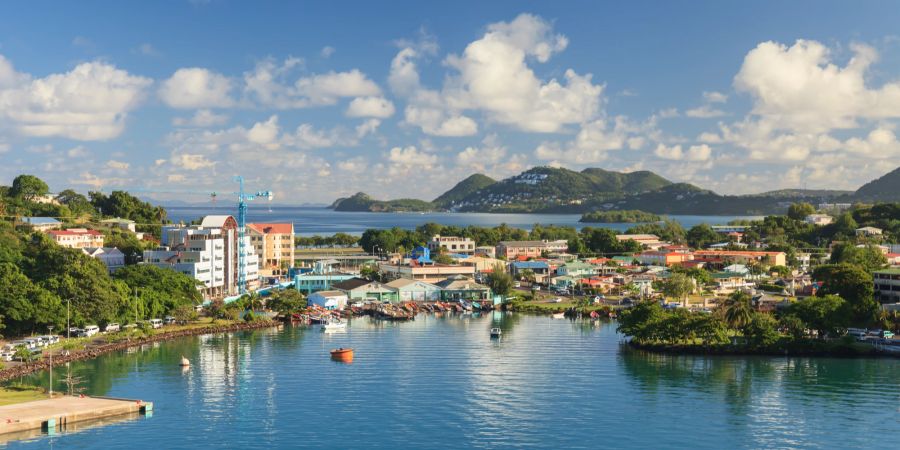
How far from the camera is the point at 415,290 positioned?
45.7m

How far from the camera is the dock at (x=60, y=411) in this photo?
1856cm

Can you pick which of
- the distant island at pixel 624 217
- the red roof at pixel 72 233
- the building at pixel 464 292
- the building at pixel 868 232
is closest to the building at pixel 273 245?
the red roof at pixel 72 233

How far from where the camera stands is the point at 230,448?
17.7 meters

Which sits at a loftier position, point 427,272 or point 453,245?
point 453,245

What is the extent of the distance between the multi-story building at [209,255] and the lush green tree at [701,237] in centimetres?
4761

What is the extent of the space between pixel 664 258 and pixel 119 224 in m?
37.9

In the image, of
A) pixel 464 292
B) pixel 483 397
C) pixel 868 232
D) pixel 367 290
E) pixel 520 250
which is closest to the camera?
pixel 483 397

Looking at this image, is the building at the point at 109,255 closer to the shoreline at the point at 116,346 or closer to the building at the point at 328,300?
the building at the point at 328,300

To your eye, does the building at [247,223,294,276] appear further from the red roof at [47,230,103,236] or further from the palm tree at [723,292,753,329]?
the palm tree at [723,292,753,329]

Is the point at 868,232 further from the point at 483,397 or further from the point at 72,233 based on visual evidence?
the point at 72,233

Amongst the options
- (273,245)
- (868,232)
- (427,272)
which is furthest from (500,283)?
(868,232)

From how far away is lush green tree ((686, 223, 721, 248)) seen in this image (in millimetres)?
80750

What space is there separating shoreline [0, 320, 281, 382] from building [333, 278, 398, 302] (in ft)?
23.3

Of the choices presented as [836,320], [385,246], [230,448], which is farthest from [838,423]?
[385,246]
